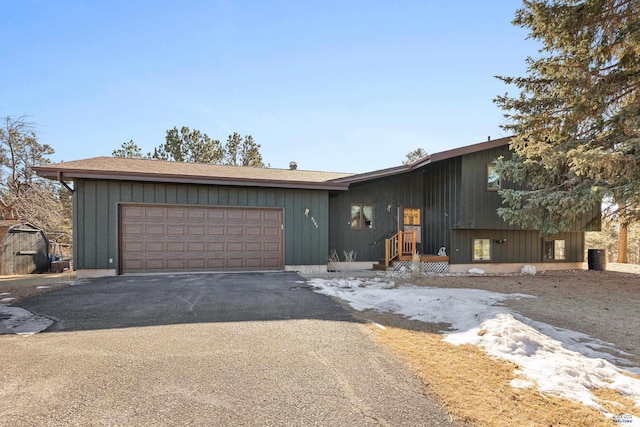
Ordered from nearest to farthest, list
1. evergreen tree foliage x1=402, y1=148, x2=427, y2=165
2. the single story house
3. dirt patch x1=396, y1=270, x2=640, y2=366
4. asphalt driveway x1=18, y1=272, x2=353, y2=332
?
asphalt driveway x1=18, y1=272, x2=353, y2=332 → dirt patch x1=396, y1=270, x2=640, y2=366 → the single story house → evergreen tree foliage x1=402, y1=148, x2=427, y2=165

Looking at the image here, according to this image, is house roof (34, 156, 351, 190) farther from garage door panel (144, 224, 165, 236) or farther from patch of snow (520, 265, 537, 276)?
patch of snow (520, 265, 537, 276)

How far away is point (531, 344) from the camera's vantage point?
3.82 metres

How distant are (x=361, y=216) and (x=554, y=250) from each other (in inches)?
310

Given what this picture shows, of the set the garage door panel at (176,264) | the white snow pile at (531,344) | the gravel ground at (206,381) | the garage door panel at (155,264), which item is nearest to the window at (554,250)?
the white snow pile at (531,344)

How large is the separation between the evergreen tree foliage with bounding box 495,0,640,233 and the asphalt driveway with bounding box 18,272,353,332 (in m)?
7.10

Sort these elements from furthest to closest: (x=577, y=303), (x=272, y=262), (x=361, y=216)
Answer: (x=361, y=216)
(x=272, y=262)
(x=577, y=303)

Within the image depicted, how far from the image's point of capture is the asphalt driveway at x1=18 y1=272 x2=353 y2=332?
15.8 ft

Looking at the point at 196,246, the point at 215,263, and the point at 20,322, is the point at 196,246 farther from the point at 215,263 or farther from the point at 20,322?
the point at 20,322

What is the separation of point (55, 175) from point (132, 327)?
6937 mm

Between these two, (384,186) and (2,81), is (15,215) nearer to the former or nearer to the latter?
(2,81)

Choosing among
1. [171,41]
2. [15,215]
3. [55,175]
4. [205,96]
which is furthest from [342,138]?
[15,215]

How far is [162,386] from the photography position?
271 cm

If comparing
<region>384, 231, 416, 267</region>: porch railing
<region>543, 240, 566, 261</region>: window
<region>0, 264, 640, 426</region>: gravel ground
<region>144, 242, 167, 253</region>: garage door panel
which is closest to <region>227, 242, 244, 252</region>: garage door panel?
<region>144, 242, 167, 253</region>: garage door panel

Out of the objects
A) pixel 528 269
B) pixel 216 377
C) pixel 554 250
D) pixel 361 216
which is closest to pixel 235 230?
pixel 361 216
